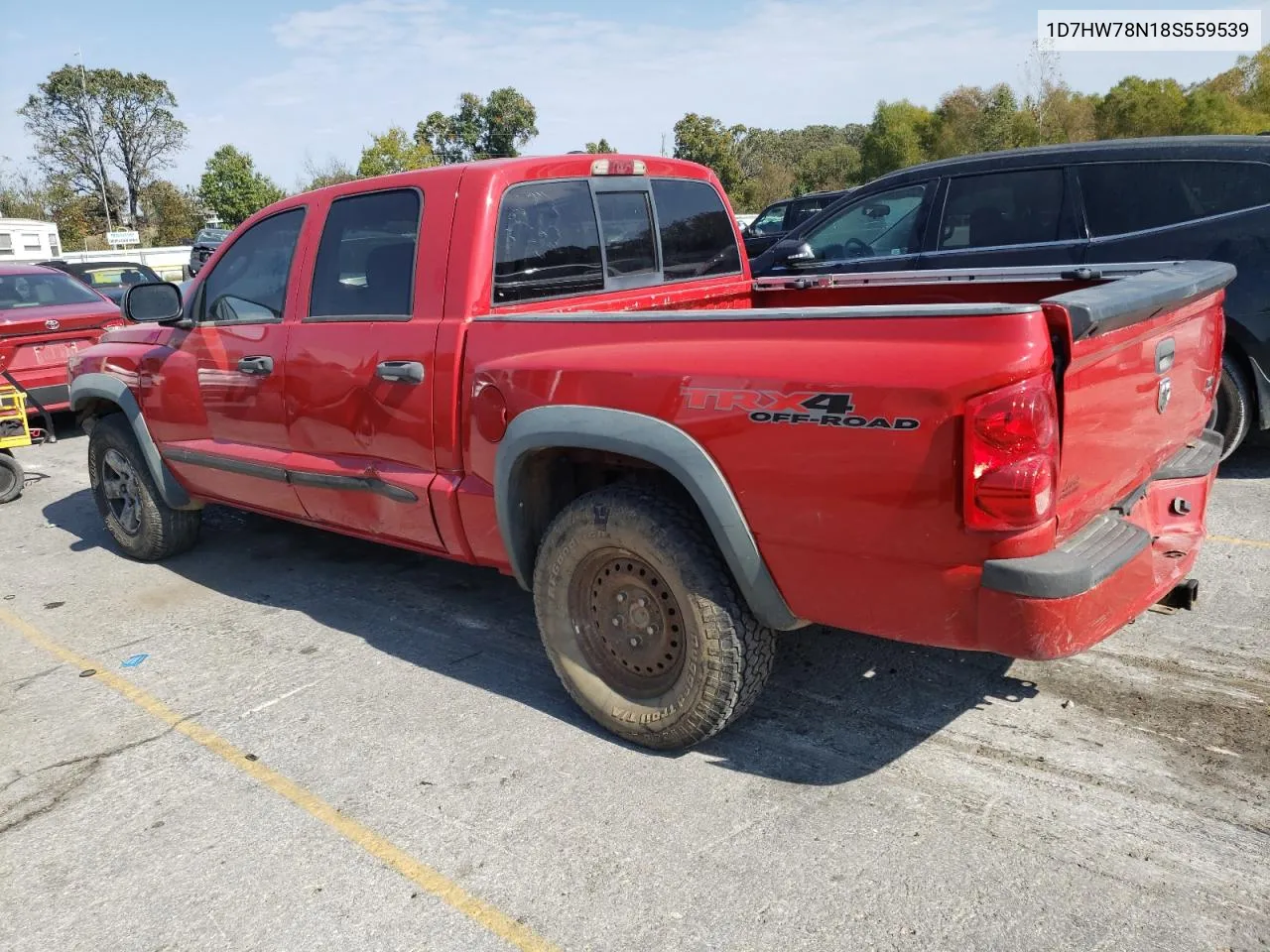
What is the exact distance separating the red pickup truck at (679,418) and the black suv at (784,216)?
9755 mm

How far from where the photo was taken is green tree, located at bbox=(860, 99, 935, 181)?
35.6 meters

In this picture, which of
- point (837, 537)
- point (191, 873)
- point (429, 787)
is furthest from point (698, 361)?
point (191, 873)

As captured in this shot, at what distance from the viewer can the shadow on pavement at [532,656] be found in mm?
3301

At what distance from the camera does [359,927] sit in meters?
2.57

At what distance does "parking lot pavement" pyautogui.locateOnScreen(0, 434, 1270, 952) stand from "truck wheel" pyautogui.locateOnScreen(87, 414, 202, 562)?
1.05 metres

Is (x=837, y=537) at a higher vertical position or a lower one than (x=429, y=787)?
higher

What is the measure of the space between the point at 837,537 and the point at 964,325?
0.64 m

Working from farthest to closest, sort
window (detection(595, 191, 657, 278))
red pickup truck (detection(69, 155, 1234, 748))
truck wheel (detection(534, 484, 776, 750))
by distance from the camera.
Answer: window (detection(595, 191, 657, 278)), truck wheel (detection(534, 484, 776, 750)), red pickup truck (detection(69, 155, 1234, 748))

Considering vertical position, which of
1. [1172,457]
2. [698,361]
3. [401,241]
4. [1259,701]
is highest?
[401,241]

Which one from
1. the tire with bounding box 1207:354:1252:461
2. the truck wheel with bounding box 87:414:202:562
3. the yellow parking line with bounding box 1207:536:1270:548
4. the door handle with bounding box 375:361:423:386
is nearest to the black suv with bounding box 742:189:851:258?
the tire with bounding box 1207:354:1252:461

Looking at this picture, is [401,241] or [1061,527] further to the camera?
[401,241]

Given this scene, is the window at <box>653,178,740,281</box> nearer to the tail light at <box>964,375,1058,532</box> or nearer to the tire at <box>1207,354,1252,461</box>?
the tail light at <box>964,375,1058,532</box>

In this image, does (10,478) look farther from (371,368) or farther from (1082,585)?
(1082,585)

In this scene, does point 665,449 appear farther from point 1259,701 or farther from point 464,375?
point 1259,701
